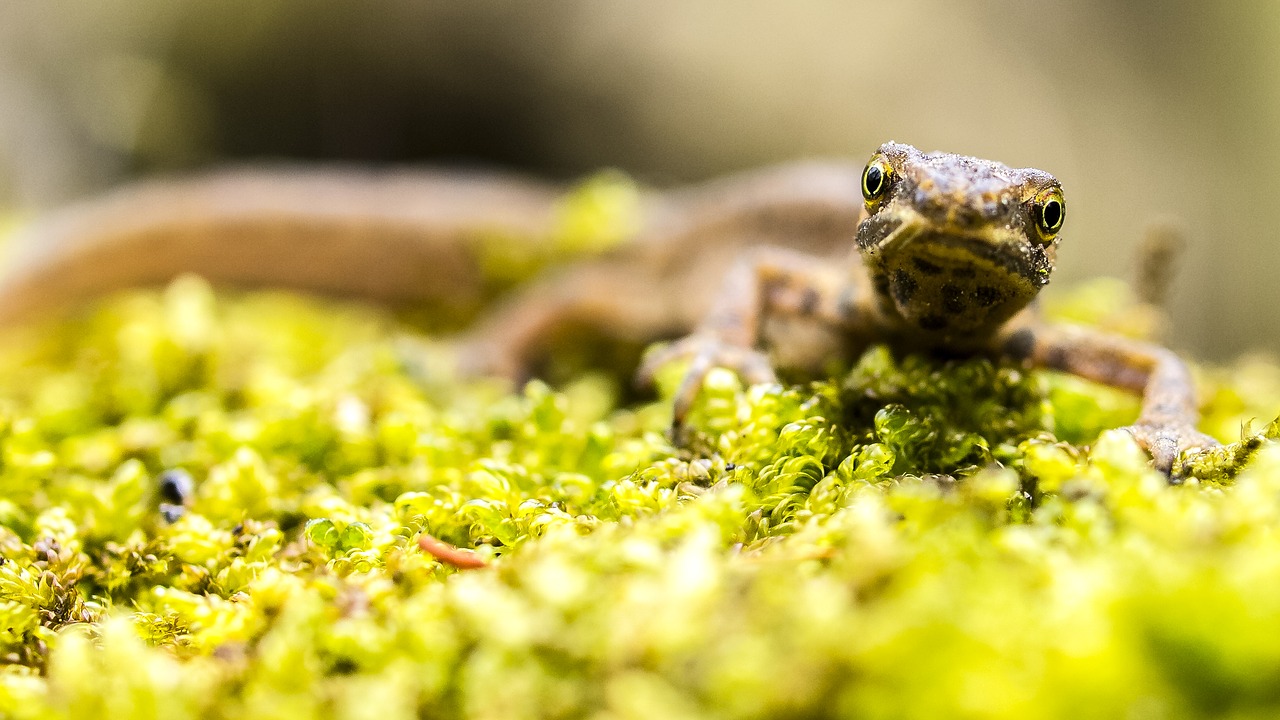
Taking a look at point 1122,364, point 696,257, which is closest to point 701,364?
point 1122,364

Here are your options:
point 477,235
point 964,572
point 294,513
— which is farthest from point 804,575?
point 477,235

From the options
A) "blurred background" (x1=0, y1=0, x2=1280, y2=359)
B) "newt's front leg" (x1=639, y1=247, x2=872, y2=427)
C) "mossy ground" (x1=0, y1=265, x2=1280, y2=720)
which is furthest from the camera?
"blurred background" (x1=0, y1=0, x2=1280, y2=359)

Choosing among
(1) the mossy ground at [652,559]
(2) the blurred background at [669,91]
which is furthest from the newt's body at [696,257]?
(2) the blurred background at [669,91]

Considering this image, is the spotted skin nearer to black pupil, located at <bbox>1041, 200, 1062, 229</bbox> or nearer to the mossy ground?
black pupil, located at <bbox>1041, 200, 1062, 229</bbox>

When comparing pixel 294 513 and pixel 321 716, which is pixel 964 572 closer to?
pixel 321 716

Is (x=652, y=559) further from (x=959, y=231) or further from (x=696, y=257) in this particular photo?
(x=696, y=257)

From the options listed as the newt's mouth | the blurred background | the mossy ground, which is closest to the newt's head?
the newt's mouth
